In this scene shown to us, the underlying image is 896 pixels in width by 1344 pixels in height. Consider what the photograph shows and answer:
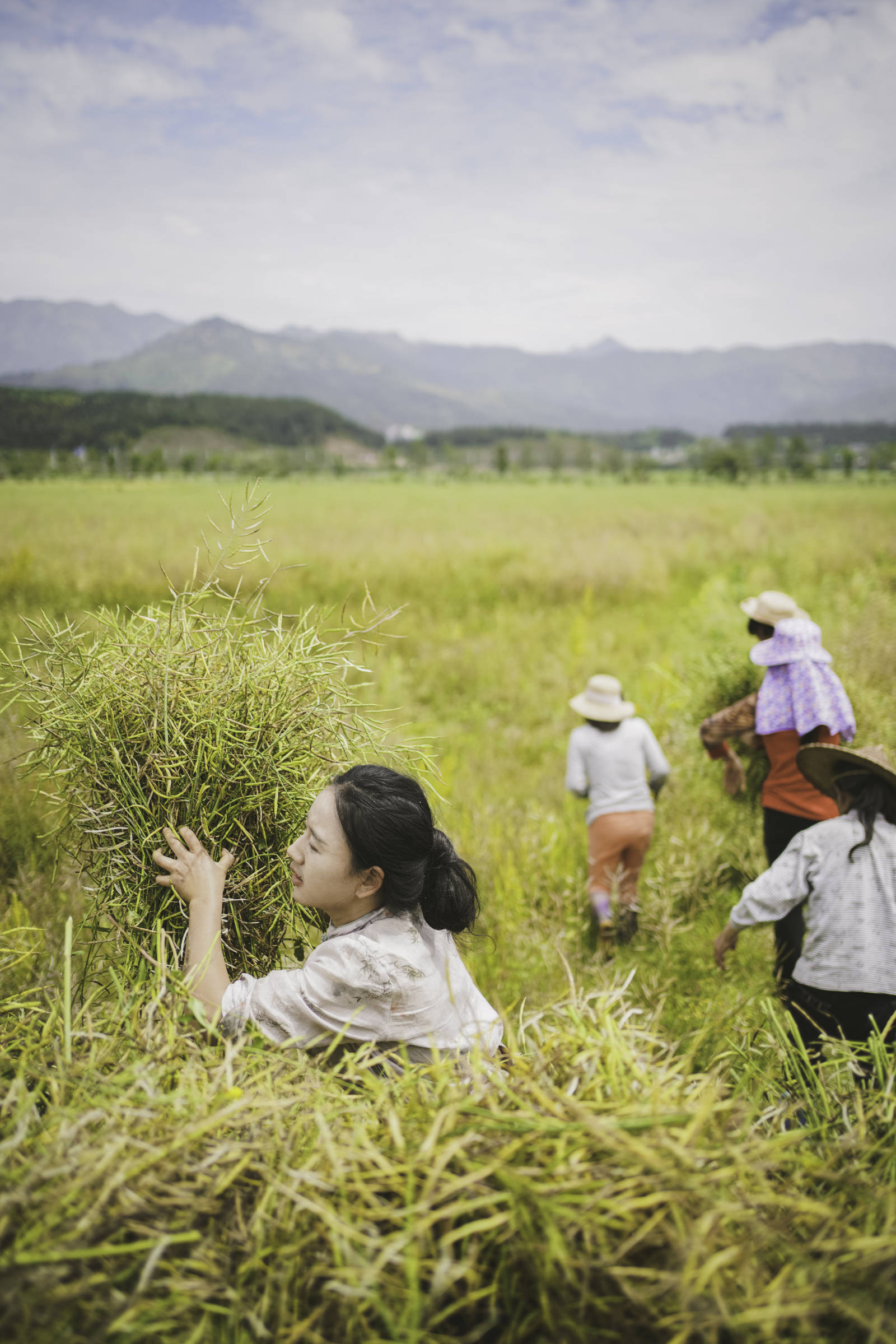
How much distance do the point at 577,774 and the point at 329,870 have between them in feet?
9.96

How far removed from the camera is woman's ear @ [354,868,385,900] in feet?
5.30

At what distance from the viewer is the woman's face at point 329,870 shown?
1.60 metres

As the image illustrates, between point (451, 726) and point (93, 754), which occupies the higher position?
point (93, 754)

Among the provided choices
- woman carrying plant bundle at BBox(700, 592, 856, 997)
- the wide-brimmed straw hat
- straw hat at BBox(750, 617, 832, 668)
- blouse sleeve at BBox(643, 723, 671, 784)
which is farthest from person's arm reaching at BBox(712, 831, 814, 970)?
blouse sleeve at BBox(643, 723, 671, 784)

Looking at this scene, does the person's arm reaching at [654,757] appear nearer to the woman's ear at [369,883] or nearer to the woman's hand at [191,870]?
the woman's ear at [369,883]

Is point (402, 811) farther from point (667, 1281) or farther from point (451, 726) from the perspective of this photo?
point (451, 726)

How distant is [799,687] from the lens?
3.40 meters

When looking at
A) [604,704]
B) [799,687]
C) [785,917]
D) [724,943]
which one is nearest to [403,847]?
[724,943]

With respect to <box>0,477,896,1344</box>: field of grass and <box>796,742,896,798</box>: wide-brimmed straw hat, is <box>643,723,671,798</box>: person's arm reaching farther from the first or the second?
<box>0,477,896,1344</box>: field of grass

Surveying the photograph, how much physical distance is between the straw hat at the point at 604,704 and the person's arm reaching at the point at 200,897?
306 centimetres

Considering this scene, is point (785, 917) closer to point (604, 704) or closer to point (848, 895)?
point (848, 895)

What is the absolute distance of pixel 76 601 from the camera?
8.38 meters

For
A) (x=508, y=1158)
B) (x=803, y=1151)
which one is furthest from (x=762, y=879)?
(x=508, y=1158)

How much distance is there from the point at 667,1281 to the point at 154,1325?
1.94ft
